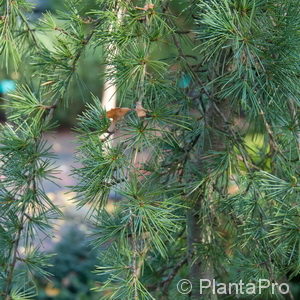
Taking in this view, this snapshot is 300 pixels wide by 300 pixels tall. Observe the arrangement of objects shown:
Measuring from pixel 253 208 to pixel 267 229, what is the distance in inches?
2.3

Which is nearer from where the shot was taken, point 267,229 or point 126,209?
point 126,209

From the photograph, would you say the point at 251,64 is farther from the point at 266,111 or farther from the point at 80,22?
the point at 80,22

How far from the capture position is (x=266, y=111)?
4.43 feet

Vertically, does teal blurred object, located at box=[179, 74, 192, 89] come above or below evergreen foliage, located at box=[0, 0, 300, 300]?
above

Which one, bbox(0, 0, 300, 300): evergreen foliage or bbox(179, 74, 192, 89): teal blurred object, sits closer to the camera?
bbox(0, 0, 300, 300): evergreen foliage

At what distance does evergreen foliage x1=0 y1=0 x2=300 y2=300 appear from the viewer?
1177 millimetres

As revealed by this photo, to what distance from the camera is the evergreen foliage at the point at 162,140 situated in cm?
118

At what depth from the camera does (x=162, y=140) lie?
1287 millimetres

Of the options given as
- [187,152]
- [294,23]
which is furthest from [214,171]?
[294,23]

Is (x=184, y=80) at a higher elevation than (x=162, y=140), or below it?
higher

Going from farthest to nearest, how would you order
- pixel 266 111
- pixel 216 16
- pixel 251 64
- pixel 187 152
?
pixel 187 152 < pixel 266 111 < pixel 251 64 < pixel 216 16

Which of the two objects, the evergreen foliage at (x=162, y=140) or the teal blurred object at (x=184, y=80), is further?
the teal blurred object at (x=184, y=80)

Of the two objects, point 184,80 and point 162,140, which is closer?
point 162,140

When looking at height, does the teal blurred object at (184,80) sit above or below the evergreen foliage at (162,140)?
above
